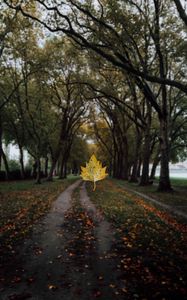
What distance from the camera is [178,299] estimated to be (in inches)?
181

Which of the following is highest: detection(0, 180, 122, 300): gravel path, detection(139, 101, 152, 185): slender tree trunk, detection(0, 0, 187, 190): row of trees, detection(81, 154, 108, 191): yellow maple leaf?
detection(0, 0, 187, 190): row of trees

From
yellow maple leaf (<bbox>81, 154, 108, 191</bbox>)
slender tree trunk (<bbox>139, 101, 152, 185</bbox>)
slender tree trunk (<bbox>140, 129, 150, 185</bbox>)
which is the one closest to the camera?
yellow maple leaf (<bbox>81, 154, 108, 191</bbox>)

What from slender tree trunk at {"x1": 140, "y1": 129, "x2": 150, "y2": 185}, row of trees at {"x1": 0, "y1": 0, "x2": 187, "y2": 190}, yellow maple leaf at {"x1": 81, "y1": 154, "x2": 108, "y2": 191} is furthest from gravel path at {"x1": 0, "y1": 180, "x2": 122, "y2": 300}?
slender tree trunk at {"x1": 140, "y1": 129, "x2": 150, "y2": 185}

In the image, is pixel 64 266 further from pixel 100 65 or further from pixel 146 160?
pixel 146 160

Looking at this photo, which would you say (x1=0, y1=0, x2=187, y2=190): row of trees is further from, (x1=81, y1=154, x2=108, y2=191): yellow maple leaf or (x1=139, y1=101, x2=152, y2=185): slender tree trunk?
(x1=81, y1=154, x2=108, y2=191): yellow maple leaf

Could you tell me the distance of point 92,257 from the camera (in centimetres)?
655

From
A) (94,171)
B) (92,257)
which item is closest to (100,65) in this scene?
(94,171)

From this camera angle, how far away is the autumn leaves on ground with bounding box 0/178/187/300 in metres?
4.88

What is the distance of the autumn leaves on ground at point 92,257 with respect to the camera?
488cm

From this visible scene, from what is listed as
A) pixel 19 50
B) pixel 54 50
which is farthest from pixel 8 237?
pixel 54 50

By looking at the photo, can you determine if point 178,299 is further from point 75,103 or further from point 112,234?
point 75,103

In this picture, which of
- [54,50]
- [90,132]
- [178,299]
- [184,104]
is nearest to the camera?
[178,299]

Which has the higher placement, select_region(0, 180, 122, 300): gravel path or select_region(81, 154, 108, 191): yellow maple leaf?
select_region(81, 154, 108, 191): yellow maple leaf

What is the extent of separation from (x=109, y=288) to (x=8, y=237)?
414cm
